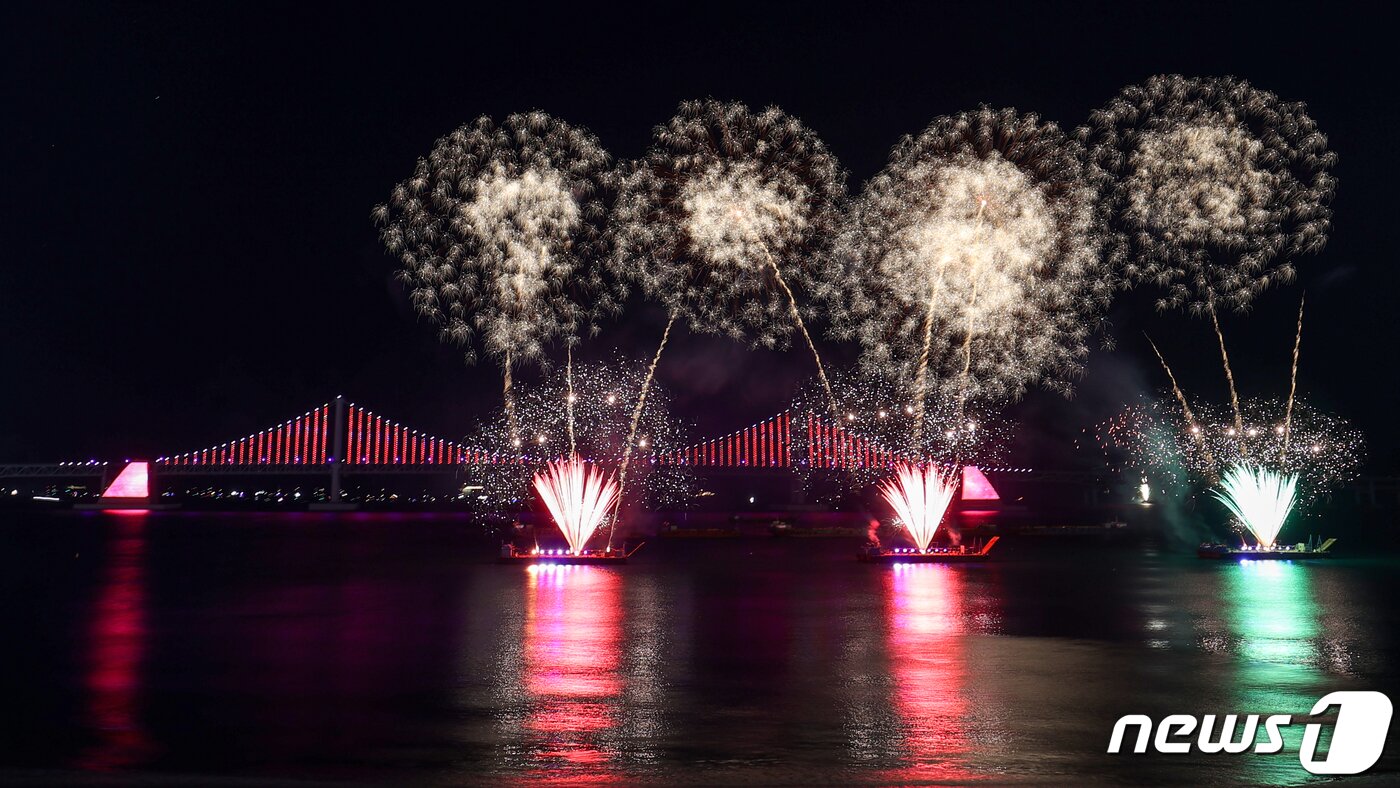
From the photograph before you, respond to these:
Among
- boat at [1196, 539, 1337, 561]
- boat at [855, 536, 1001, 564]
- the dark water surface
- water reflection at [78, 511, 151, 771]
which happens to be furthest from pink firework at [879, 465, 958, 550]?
water reflection at [78, 511, 151, 771]

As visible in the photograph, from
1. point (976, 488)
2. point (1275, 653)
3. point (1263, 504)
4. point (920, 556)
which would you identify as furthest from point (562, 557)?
point (976, 488)

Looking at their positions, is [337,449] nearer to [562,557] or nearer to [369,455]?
[369,455]

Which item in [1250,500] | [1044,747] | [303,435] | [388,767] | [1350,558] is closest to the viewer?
[388,767]

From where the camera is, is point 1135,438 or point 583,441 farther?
point 1135,438

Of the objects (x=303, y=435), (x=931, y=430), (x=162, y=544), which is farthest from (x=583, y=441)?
(x=303, y=435)

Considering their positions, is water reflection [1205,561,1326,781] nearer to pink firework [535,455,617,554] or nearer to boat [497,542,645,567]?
boat [497,542,645,567]

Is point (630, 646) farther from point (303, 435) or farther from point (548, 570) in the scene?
point (303, 435)
